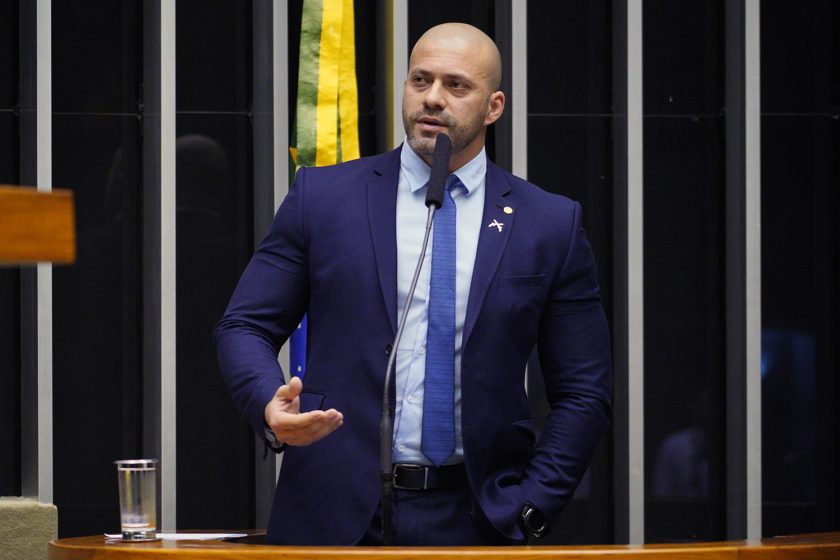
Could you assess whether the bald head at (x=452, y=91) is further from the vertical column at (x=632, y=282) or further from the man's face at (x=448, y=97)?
the vertical column at (x=632, y=282)

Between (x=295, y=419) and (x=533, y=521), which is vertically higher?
(x=295, y=419)

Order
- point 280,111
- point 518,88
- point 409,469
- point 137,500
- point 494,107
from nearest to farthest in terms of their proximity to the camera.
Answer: point 137,500, point 409,469, point 494,107, point 280,111, point 518,88

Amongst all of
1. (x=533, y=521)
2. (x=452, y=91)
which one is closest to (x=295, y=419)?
(x=533, y=521)

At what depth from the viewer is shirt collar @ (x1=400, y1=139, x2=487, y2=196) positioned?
250cm

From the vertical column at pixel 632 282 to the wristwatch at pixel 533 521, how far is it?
7.57ft

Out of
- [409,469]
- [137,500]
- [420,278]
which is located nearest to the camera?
[137,500]

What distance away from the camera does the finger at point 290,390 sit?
6.57ft

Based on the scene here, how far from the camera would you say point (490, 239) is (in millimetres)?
2447

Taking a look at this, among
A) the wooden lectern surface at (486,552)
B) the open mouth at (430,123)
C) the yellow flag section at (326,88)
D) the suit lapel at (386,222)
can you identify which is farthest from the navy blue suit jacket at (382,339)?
the yellow flag section at (326,88)

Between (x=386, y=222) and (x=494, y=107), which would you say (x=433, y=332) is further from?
(x=494, y=107)

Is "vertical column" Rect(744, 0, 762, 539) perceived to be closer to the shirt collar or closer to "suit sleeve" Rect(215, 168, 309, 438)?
the shirt collar

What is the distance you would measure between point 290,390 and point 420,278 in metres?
0.44

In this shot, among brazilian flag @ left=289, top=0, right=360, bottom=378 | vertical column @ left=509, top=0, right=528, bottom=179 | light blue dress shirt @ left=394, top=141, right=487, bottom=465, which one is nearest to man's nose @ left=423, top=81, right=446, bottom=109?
light blue dress shirt @ left=394, top=141, right=487, bottom=465

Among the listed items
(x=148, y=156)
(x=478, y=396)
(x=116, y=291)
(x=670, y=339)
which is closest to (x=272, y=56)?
(x=148, y=156)
